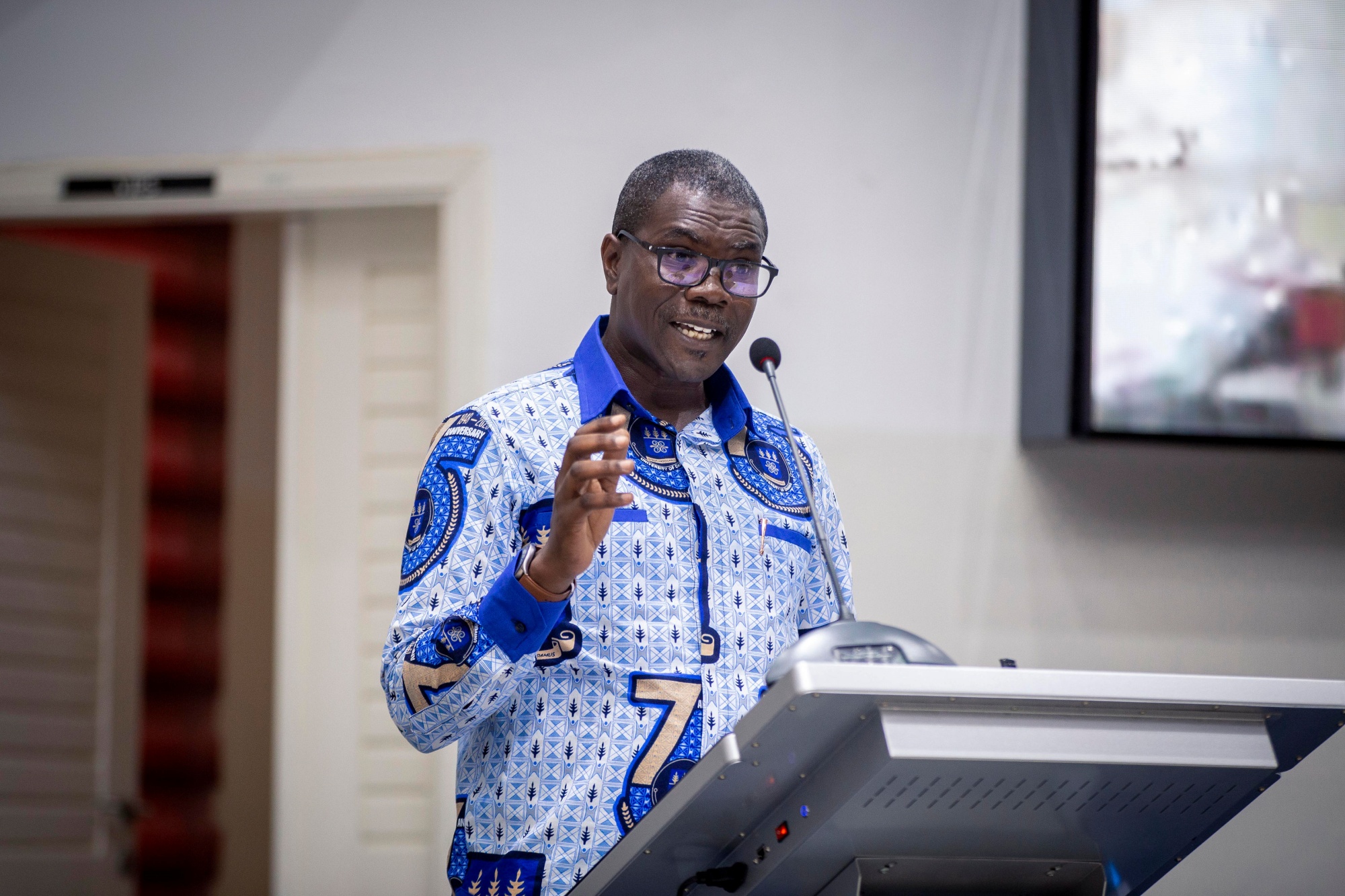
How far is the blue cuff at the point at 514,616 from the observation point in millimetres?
1197

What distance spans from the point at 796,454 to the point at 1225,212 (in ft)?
6.36

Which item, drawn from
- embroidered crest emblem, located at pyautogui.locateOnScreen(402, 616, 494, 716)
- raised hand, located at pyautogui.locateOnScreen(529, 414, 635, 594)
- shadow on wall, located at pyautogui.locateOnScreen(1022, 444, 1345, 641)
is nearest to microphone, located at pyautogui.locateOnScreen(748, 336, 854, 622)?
raised hand, located at pyautogui.locateOnScreen(529, 414, 635, 594)

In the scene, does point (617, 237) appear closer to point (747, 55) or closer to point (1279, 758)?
point (1279, 758)

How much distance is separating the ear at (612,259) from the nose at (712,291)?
14cm

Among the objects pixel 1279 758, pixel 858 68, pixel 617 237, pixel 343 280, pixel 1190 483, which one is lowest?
pixel 1279 758

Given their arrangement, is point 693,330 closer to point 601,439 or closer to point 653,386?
point 653,386

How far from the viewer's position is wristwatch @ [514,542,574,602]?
46.8 inches

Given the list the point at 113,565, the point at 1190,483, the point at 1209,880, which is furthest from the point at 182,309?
the point at 1209,880

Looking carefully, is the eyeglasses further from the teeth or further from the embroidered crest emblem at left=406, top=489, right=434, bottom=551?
the embroidered crest emblem at left=406, top=489, right=434, bottom=551

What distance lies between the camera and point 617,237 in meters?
1.62

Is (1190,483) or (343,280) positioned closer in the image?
(1190,483)

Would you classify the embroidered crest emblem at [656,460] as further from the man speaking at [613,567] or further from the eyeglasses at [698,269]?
the eyeglasses at [698,269]

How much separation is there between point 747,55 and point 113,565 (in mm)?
2241

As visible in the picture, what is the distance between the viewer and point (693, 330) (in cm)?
152
